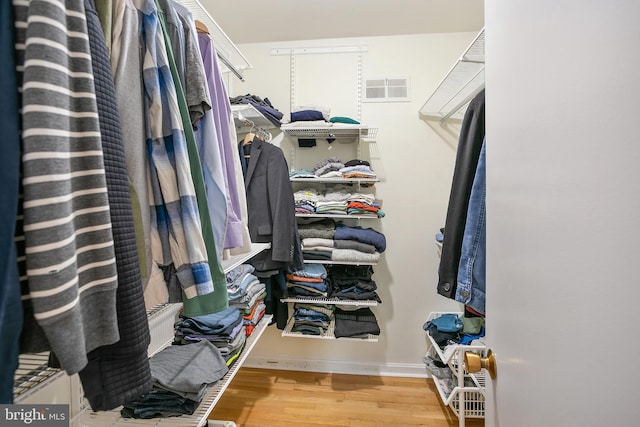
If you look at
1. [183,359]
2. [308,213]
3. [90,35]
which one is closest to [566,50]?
[90,35]

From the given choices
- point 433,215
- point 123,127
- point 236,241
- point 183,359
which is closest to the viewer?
point 123,127

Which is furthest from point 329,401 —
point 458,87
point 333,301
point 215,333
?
point 458,87

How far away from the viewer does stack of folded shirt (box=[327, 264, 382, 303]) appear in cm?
181

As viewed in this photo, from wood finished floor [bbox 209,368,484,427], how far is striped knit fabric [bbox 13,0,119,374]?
63.7 inches

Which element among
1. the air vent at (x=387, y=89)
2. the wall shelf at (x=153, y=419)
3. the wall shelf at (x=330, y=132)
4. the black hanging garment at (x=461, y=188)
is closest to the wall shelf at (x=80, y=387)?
the wall shelf at (x=153, y=419)

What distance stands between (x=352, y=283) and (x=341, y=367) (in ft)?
2.39

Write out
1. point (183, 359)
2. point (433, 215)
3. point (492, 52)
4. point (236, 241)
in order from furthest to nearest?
point (433, 215) < point (183, 359) < point (236, 241) < point (492, 52)

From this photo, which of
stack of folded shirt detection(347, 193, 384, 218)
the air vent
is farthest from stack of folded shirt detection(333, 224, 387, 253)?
the air vent

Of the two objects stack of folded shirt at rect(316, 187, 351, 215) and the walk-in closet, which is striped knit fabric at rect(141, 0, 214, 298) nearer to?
the walk-in closet

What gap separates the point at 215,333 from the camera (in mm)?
1173

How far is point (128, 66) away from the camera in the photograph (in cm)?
57

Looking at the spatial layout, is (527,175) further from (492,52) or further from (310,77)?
(310,77)

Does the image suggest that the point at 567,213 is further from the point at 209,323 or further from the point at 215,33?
the point at 215,33

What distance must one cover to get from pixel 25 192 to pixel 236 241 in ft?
1.70
